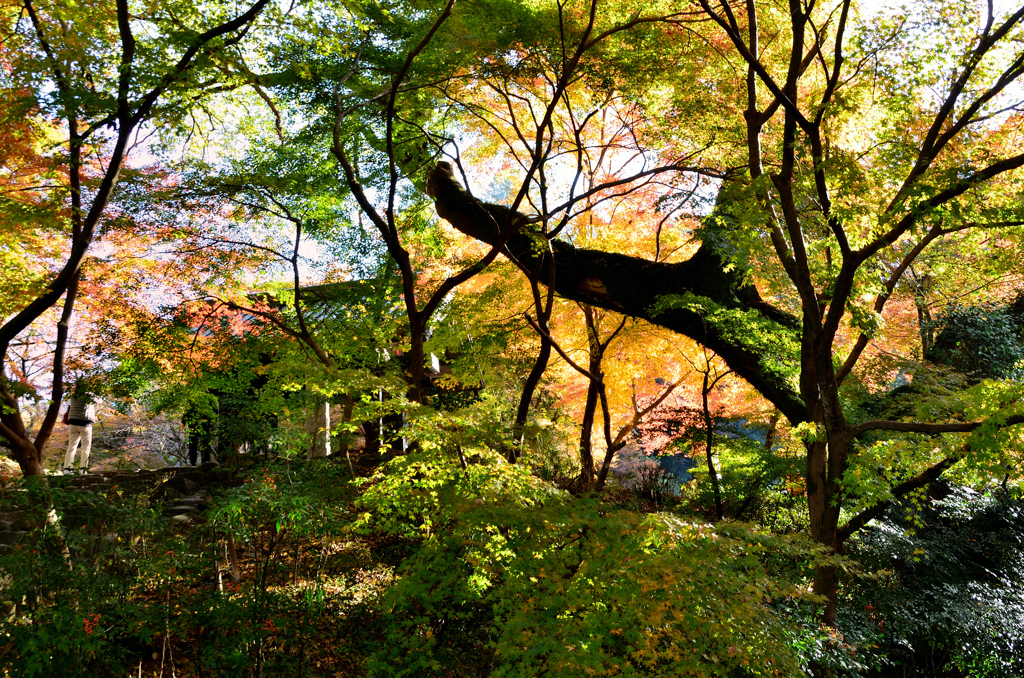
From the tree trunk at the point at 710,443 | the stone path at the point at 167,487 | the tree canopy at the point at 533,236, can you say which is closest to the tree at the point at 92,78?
the tree canopy at the point at 533,236

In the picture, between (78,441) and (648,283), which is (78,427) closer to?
(78,441)

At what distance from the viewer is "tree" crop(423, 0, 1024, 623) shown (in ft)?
17.5

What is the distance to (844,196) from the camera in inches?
234

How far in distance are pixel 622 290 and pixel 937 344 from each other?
613 centimetres

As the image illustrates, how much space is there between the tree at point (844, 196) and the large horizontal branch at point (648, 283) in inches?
2.7

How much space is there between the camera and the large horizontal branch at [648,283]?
332 inches

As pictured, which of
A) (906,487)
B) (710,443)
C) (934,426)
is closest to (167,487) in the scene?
(710,443)

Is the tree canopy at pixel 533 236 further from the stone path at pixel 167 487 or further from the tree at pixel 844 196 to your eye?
the stone path at pixel 167 487

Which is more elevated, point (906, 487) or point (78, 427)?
point (78, 427)

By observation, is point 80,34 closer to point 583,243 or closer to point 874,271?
point 583,243

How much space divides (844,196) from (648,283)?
3.33m

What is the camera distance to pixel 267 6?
243 inches

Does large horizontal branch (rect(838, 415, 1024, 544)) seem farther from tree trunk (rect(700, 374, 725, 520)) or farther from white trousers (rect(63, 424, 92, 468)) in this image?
white trousers (rect(63, 424, 92, 468))

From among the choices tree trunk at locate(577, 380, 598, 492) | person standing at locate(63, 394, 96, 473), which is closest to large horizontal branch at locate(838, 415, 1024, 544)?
tree trunk at locate(577, 380, 598, 492)
